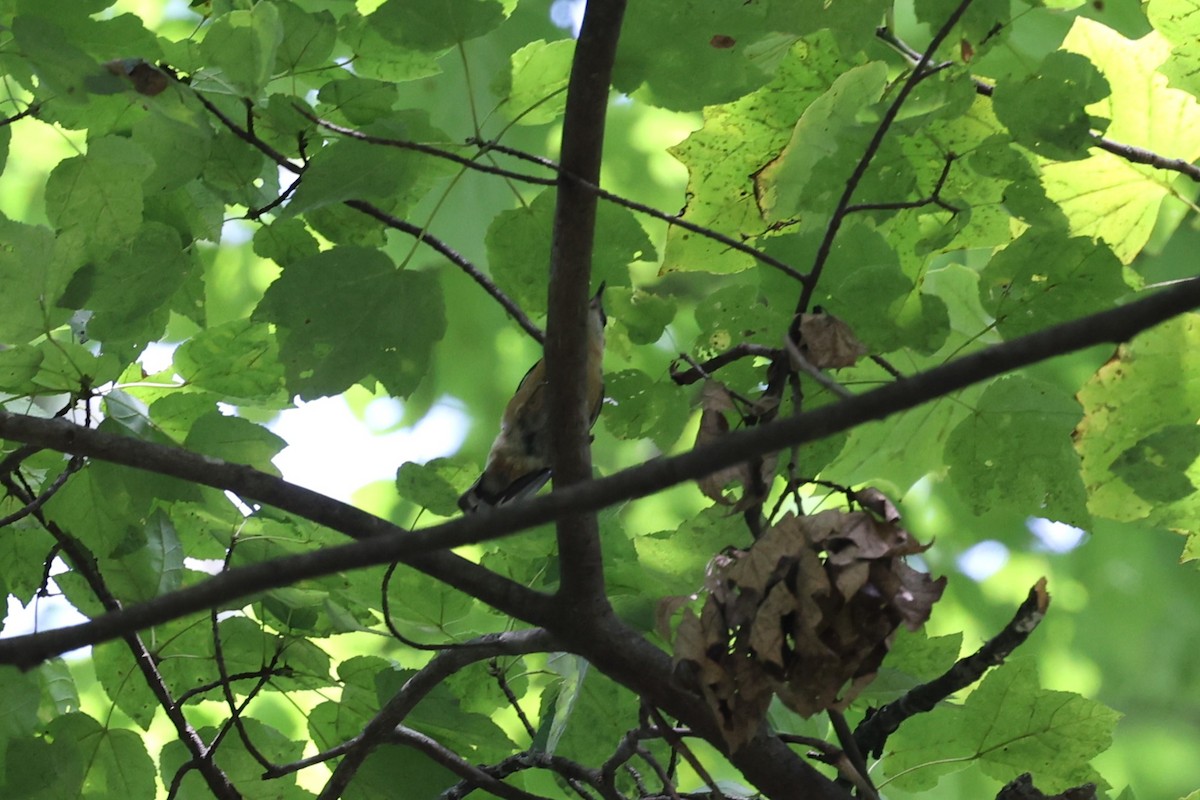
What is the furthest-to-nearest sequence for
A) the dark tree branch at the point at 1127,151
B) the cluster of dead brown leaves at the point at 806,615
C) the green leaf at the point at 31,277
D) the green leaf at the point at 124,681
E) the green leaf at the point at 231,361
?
the green leaf at the point at 124,681 < the green leaf at the point at 231,361 < the dark tree branch at the point at 1127,151 < the green leaf at the point at 31,277 < the cluster of dead brown leaves at the point at 806,615

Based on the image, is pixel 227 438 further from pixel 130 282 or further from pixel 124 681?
pixel 124 681

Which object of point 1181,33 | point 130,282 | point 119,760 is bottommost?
point 119,760

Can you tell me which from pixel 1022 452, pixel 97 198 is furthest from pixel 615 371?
pixel 97 198

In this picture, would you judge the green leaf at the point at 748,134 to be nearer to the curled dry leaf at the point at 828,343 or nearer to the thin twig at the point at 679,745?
the curled dry leaf at the point at 828,343

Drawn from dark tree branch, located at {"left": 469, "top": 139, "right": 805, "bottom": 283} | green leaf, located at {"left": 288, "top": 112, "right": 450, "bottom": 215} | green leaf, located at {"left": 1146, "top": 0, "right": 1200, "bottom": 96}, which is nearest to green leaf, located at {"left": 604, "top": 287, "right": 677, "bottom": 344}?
dark tree branch, located at {"left": 469, "top": 139, "right": 805, "bottom": 283}

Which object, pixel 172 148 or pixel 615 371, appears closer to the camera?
pixel 172 148

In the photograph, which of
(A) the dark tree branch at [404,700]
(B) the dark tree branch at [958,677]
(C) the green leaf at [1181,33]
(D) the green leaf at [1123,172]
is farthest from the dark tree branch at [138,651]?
(C) the green leaf at [1181,33]
